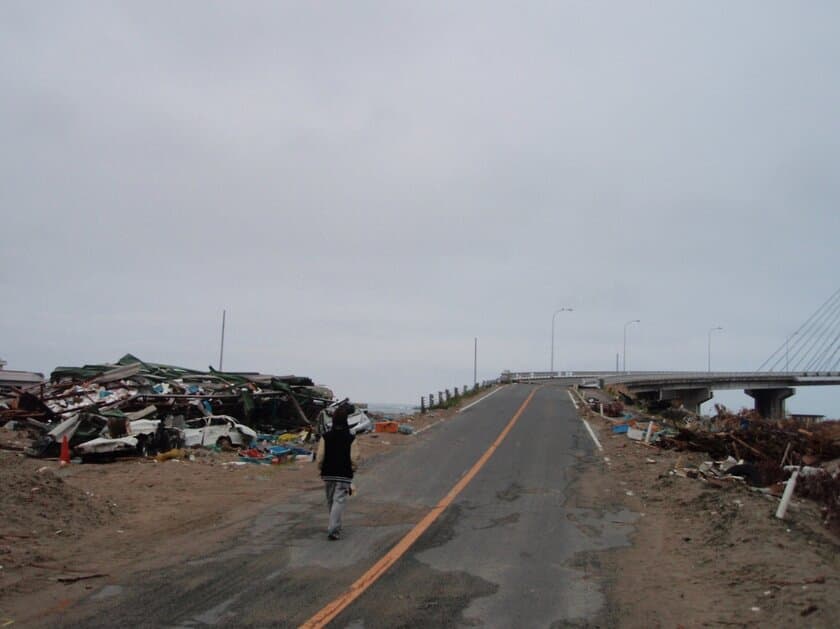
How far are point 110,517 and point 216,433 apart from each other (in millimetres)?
8921

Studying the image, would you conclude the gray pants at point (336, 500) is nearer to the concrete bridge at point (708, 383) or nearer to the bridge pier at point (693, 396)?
the concrete bridge at point (708, 383)

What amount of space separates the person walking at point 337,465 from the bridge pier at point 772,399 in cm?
10000

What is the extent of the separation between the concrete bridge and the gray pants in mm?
75071

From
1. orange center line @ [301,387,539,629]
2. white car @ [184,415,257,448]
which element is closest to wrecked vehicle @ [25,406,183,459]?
white car @ [184,415,257,448]

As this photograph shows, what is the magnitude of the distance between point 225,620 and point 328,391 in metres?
22.0

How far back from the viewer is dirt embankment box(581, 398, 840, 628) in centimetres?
701

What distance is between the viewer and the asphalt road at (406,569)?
677cm

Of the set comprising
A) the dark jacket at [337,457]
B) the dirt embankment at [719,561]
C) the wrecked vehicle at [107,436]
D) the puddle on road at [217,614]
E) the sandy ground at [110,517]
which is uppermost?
the dark jacket at [337,457]

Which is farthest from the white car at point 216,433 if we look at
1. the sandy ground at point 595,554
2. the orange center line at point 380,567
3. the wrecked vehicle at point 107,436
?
the orange center line at point 380,567

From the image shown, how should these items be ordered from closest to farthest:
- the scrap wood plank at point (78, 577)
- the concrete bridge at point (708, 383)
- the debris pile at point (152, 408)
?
the scrap wood plank at point (78, 577) → the debris pile at point (152, 408) → the concrete bridge at point (708, 383)

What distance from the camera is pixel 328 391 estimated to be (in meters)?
28.5

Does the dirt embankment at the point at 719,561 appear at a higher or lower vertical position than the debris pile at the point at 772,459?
lower

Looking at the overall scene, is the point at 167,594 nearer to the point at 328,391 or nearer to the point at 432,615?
the point at 432,615

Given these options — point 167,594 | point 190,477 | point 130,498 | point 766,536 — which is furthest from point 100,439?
point 766,536
